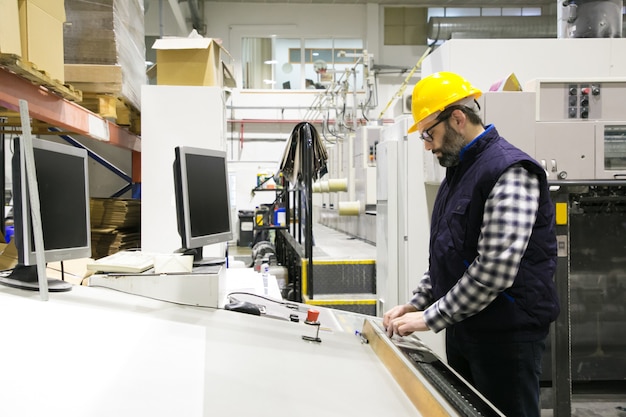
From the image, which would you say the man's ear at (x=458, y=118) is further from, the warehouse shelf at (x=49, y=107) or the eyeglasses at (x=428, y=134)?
the warehouse shelf at (x=49, y=107)

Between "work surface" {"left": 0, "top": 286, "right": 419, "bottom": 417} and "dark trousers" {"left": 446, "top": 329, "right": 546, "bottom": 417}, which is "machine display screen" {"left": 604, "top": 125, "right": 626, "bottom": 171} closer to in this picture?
"dark trousers" {"left": 446, "top": 329, "right": 546, "bottom": 417}

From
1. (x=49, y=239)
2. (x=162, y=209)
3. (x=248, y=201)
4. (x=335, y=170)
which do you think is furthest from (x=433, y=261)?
(x=248, y=201)

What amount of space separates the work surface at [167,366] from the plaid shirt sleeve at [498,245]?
31 centimetres

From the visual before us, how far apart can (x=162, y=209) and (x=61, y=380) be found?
2.68m

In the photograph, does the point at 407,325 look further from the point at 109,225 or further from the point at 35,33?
the point at 109,225

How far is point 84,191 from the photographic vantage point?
6.34 feet

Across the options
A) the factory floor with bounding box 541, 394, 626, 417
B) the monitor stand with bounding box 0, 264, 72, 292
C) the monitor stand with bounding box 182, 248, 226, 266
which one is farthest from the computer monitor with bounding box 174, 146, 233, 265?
the factory floor with bounding box 541, 394, 626, 417

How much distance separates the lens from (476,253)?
A: 157 cm

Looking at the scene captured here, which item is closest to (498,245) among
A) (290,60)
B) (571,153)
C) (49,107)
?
(571,153)

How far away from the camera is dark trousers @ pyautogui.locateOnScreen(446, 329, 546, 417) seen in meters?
1.54

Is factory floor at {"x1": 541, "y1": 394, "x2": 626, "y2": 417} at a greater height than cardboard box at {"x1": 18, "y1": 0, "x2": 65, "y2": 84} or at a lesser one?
lesser

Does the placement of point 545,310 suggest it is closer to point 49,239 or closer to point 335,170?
point 49,239

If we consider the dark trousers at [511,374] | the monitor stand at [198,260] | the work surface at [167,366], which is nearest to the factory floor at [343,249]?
the monitor stand at [198,260]

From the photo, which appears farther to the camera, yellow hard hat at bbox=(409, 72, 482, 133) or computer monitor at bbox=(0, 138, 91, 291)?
yellow hard hat at bbox=(409, 72, 482, 133)
